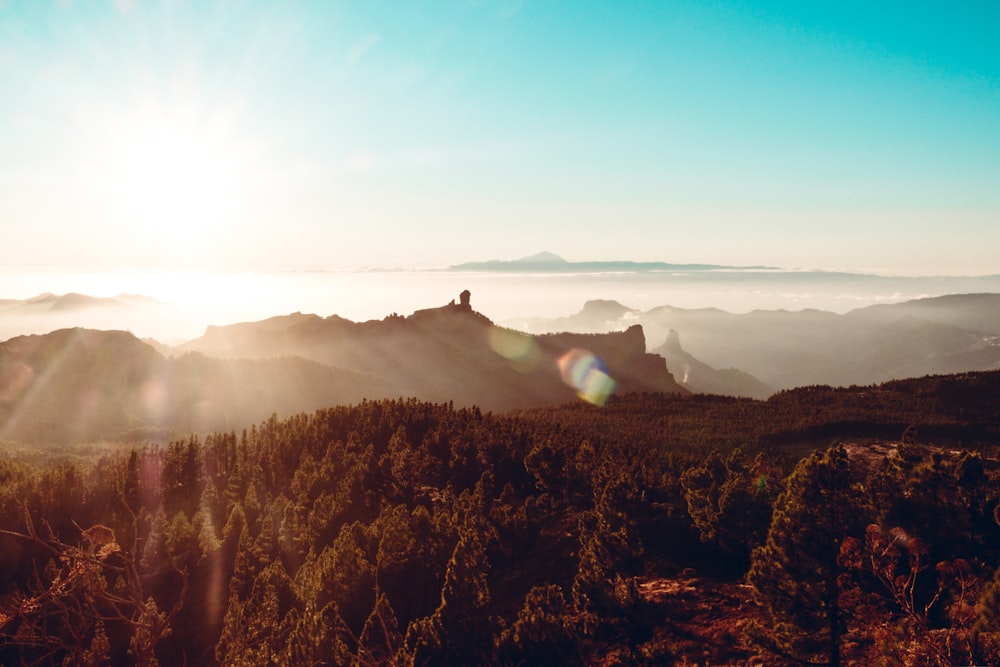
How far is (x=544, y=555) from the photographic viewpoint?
51031mm

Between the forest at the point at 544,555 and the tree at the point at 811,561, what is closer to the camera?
the forest at the point at 544,555

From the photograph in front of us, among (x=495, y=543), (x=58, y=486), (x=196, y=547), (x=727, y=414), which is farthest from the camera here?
(x=727, y=414)

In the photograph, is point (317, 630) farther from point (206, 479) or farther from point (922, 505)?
point (206, 479)

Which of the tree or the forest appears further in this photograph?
the tree

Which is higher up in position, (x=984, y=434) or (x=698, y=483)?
(x=698, y=483)

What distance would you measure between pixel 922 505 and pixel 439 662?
2826 cm

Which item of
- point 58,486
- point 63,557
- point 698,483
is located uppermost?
point 63,557

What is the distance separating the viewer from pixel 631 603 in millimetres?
29812

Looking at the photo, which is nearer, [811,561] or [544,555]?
[811,561]

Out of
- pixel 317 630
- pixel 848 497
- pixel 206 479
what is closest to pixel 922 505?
pixel 848 497

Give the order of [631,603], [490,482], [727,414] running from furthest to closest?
[727,414]
[490,482]
[631,603]

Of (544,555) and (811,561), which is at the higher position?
(811,561)

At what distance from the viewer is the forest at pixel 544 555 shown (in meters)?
20.2

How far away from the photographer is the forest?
20.2 m
